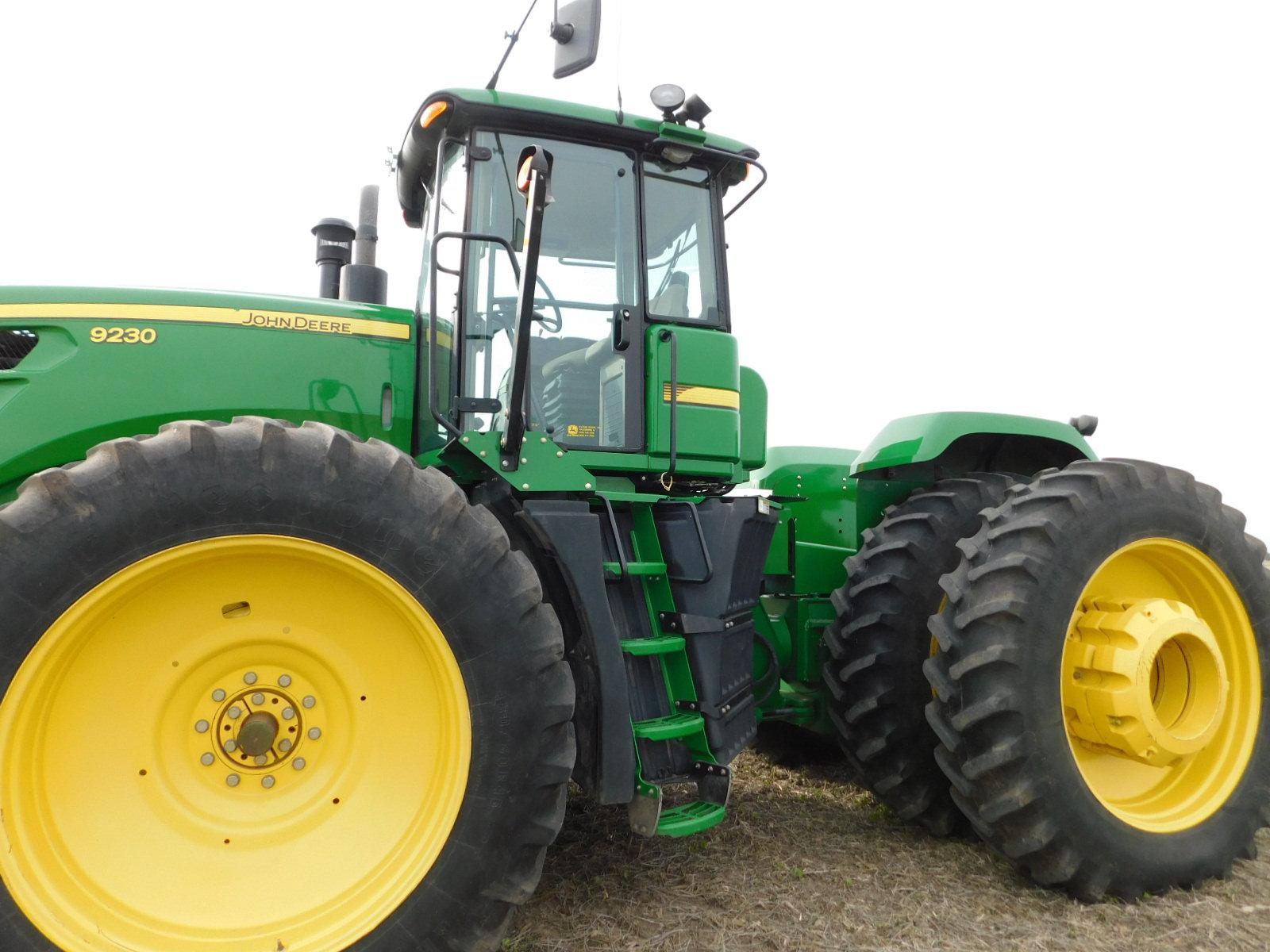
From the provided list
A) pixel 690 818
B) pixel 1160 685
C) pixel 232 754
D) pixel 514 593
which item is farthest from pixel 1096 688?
pixel 232 754

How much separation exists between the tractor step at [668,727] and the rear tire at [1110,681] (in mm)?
917

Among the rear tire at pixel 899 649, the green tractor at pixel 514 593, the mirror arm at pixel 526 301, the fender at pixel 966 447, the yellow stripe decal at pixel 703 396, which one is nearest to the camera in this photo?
the green tractor at pixel 514 593

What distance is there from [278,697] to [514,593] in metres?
0.70

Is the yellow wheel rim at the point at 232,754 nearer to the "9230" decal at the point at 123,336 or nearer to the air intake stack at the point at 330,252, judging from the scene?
the "9230" decal at the point at 123,336

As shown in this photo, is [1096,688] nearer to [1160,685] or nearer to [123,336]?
[1160,685]

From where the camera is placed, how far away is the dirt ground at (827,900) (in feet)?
9.15

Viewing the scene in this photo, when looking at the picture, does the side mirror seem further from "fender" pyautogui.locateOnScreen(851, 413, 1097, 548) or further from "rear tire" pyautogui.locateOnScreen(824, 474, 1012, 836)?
"rear tire" pyautogui.locateOnScreen(824, 474, 1012, 836)

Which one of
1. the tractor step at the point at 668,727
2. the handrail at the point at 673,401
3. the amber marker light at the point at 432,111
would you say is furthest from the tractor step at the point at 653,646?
the amber marker light at the point at 432,111

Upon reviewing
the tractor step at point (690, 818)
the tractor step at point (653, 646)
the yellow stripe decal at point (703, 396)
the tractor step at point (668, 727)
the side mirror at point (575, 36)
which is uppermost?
the side mirror at point (575, 36)

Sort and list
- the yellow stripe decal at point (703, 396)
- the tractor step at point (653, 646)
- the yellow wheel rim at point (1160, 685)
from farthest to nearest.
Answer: the yellow stripe decal at point (703, 396) → the yellow wheel rim at point (1160, 685) → the tractor step at point (653, 646)

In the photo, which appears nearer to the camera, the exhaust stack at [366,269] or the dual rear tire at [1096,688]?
the dual rear tire at [1096,688]

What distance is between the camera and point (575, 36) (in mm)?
2887

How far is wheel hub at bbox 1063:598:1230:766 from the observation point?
3.20 meters

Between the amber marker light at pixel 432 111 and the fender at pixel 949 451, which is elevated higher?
the amber marker light at pixel 432 111
